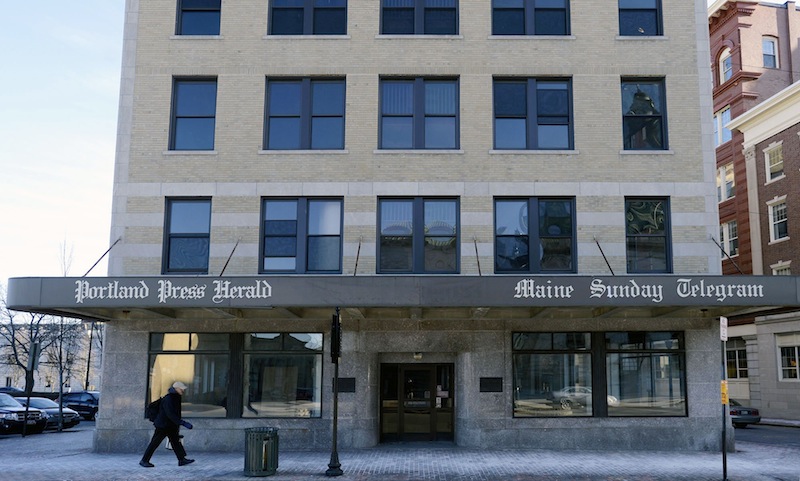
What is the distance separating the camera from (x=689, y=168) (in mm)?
19828

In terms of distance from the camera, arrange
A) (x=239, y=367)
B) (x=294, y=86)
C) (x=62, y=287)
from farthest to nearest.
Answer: (x=294, y=86) < (x=239, y=367) < (x=62, y=287)

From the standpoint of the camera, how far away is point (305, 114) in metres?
20.1

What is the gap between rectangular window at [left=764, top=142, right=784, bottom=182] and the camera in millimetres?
37844

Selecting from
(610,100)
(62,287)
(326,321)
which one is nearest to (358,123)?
(326,321)

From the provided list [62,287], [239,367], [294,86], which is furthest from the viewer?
[294,86]

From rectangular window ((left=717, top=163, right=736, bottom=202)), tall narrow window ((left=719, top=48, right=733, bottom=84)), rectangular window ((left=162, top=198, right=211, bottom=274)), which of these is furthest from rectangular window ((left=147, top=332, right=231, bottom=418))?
tall narrow window ((left=719, top=48, right=733, bottom=84))

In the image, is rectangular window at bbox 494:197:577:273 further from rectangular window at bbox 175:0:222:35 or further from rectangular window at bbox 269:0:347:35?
Result: rectangular window at bbox 175:0:222:35

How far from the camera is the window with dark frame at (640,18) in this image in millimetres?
20734

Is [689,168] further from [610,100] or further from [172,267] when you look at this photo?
[172,267]

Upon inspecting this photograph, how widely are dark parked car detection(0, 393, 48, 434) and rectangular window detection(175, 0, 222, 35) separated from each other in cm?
1515

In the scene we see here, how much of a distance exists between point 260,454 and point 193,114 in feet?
32.0

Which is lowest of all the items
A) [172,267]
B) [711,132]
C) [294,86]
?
[172,267]

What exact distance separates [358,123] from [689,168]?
873 cm

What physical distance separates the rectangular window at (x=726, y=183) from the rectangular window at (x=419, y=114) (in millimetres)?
27983
